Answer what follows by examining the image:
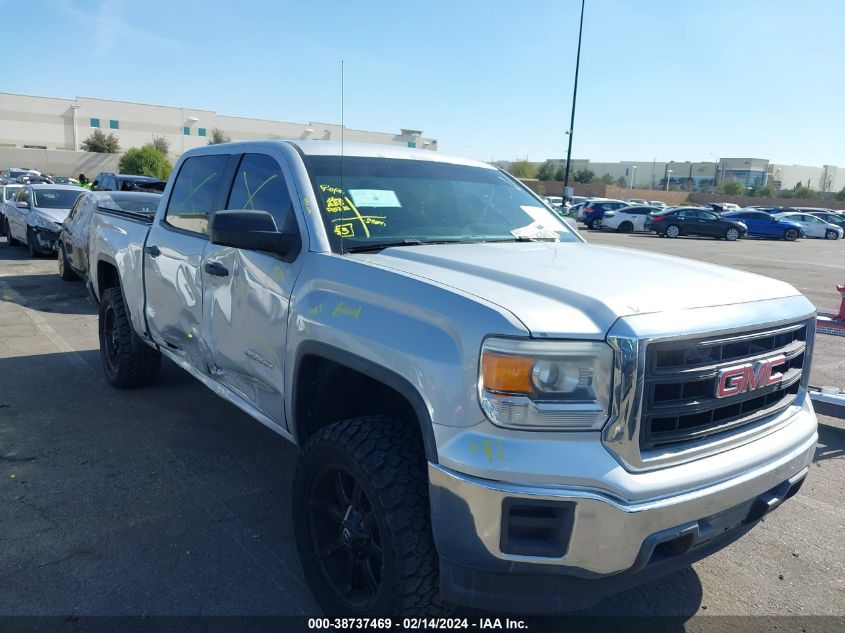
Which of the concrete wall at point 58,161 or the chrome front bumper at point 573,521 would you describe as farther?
the concrete wall at point 58,161

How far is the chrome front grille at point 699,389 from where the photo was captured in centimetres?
214

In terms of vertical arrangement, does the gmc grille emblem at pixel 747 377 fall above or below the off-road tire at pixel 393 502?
above

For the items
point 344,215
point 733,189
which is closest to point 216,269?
point 344,215

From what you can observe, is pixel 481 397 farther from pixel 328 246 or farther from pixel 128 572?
pixel 128 572

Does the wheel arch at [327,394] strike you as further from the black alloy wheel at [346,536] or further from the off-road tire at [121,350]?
the off-road tire at [121,350]

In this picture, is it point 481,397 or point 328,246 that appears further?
point 328,246

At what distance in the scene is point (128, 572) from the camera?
10.1ft

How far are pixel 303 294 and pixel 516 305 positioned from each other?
3.66 feet

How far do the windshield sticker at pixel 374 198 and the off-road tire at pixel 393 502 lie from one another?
47.2 inches

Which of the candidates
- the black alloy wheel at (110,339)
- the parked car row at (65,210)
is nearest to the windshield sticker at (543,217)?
the black alloy wheel at (110,339)

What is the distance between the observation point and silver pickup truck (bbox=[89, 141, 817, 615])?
2.05 metres

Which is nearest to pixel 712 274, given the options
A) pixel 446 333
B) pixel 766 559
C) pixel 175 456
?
pixel 446 333

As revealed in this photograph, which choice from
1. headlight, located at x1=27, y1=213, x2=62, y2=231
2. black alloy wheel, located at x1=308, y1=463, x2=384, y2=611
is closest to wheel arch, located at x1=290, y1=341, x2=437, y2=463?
black alloy wheel, located at x1=308, y1=463, x2=384, y2=611

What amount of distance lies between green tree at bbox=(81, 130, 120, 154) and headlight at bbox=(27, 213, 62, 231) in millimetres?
59876
